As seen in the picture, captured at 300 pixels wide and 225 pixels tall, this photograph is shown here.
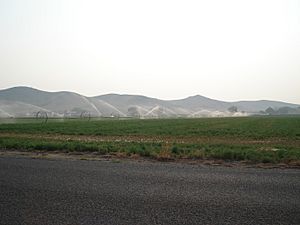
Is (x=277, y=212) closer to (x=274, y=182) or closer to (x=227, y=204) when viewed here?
(x=227, y=204)

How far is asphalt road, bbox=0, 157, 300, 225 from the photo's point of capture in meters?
6.51

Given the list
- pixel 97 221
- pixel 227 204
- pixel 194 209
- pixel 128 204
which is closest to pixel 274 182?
pixel 227 204

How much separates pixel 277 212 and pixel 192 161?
8008 mm

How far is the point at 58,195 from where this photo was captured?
26.6 feet

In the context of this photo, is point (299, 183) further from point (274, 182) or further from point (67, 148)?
point (67, 148)

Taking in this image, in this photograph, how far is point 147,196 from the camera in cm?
802

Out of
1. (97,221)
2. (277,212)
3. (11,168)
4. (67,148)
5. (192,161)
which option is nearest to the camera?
(97,221)

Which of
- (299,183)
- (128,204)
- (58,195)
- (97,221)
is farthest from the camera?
(299,183)

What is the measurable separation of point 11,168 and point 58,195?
4717mm

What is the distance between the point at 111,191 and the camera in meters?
8.52

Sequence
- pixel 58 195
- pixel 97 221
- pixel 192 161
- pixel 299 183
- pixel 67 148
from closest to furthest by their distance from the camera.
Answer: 1. pixel 97 221
2. pixel 58 195
3. pixel 299 183
4. pixel 192 161
5. pixel 67 148

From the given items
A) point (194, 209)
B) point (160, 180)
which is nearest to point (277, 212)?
point (194, 209)

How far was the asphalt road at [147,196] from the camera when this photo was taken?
21.4ft

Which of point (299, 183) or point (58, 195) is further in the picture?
point (299, 183)
